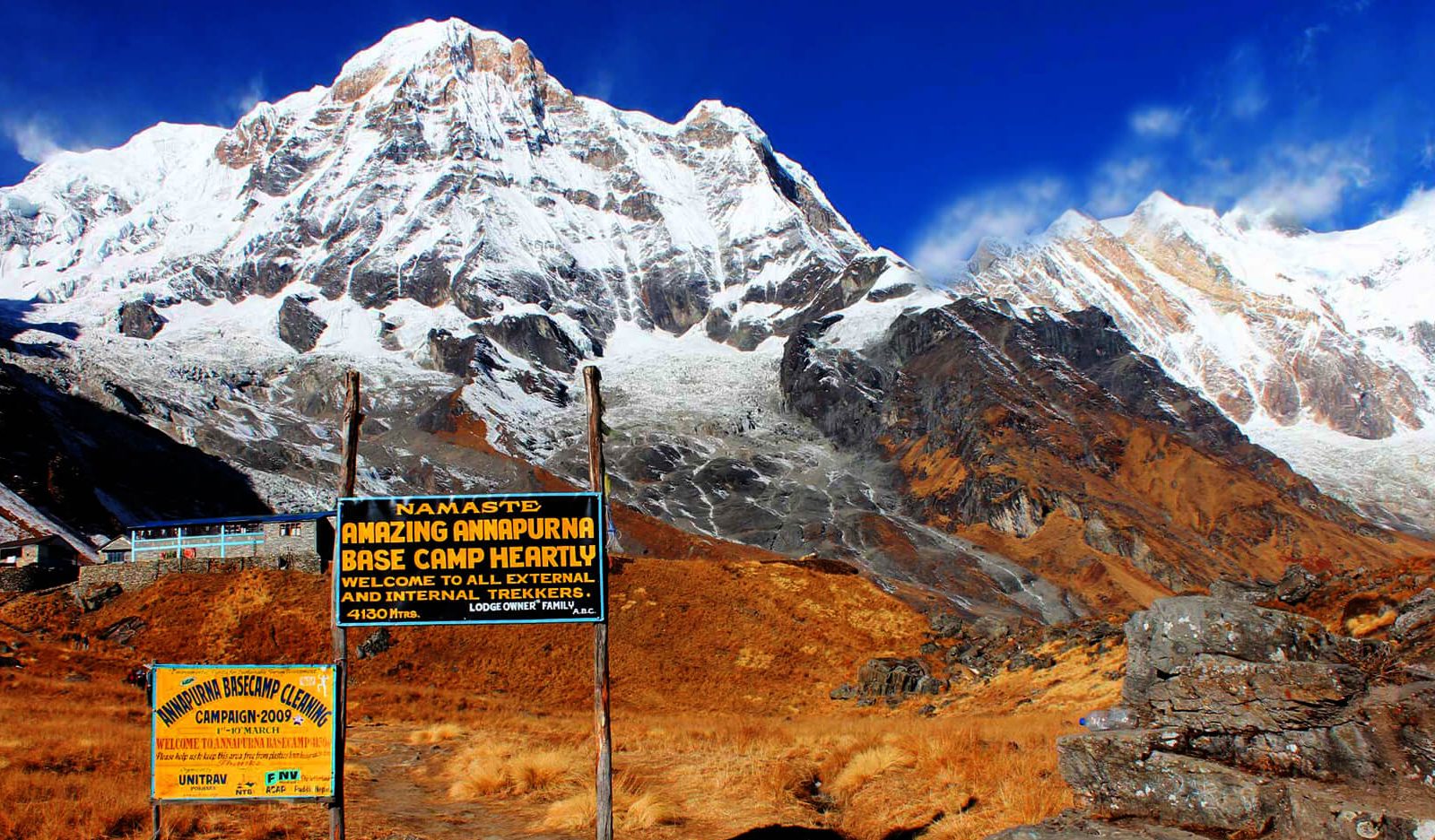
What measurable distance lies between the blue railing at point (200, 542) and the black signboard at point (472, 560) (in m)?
33.7

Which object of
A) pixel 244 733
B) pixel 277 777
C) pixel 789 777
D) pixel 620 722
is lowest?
pixel 620 722

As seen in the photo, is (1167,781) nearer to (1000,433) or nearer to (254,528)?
(254,528)

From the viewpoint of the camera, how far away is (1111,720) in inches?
352

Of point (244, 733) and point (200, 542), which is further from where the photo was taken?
point (200, 542)

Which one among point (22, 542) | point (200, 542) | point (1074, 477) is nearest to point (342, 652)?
point (200, 542)

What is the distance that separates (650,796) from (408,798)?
499 centimetres

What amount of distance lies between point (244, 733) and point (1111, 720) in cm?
998

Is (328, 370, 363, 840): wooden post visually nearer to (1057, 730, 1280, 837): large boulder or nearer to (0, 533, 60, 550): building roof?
(1057, 730, 1280, 837): large boulder

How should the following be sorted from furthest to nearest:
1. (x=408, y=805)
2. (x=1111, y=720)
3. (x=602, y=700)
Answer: (x=408, y=805), (x=602, y=700), (x=1111, y=720)

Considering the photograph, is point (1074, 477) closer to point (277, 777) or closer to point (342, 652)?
point (342, 652)

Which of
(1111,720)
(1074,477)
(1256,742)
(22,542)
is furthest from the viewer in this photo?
(1074,477)

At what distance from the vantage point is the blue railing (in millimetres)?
39969

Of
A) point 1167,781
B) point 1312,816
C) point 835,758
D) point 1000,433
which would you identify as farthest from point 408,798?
point 1000,433

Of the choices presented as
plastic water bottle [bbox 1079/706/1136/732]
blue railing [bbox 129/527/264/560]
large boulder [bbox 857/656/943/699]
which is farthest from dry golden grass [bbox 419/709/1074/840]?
blue railing [bbox 129/527/264/560]
